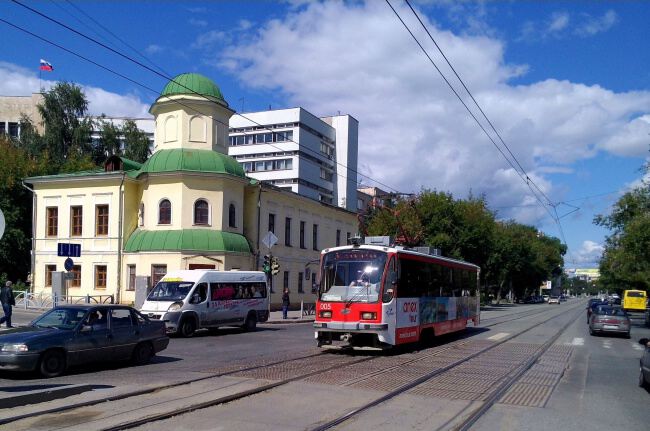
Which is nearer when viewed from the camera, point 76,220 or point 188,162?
point 188,162

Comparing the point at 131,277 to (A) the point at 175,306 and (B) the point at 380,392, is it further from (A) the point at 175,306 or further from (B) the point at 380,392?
(B) the point at 380,392

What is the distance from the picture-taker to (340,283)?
1753 cm

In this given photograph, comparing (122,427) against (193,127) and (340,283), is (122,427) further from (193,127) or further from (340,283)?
(193,127)

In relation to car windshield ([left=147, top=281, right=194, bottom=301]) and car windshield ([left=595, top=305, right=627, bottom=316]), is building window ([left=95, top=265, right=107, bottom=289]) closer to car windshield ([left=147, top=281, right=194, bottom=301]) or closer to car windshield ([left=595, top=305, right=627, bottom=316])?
car windshield ([left=147, top=281, right=194, bottom=301])

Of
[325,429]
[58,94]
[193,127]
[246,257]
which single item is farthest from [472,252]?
[325,429]

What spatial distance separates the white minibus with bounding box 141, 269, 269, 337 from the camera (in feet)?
72.0

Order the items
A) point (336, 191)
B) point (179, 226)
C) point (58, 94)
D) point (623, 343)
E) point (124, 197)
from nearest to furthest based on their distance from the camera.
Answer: point (623, 343)
point (179, 226)
point (124, 197)
point (58, 94)
point (336, 191)

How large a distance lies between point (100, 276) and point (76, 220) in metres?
4.54

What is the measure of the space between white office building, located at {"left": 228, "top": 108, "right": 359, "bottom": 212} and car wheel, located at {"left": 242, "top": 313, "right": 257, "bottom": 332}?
54.4 metres

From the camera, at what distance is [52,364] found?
12.1 m

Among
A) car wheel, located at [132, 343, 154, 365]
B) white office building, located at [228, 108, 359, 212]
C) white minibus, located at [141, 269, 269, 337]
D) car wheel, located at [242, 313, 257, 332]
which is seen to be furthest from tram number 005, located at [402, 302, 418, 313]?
white office building, located at [228, 108, 359, 212]

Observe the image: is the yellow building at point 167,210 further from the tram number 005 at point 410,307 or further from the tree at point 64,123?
the tram number 005 at point 410,307

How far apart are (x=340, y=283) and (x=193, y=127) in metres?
24.0

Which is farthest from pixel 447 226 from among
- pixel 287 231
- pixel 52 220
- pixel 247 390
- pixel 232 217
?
pixel 247 390
